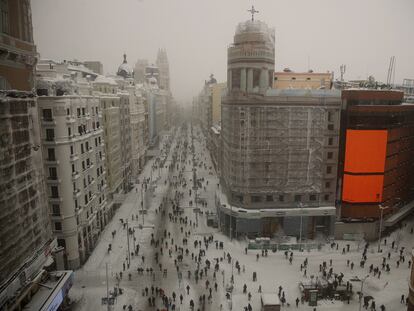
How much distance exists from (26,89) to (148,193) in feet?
163

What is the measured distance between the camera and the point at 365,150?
5531 centimetres

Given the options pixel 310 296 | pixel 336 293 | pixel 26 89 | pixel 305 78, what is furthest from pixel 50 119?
pixel 305 78

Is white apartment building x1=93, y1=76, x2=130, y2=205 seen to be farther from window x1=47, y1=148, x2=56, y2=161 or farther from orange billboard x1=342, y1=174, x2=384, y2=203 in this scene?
orange billboard x1=342, y1=174, x2=384, y2=203

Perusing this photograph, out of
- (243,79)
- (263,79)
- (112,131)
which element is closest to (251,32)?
(243,79)

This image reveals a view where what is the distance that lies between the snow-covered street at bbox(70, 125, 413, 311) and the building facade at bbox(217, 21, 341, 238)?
5135 mm

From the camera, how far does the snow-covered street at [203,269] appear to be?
4075cm

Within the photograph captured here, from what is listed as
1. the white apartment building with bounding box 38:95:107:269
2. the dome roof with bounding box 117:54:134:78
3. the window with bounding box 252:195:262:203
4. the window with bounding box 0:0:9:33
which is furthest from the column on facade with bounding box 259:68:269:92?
the dome roof with bounding box 117:54:134:78

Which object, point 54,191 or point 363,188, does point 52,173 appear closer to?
point 54,191

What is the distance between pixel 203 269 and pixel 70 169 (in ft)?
69.8

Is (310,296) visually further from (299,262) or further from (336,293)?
(299,262)

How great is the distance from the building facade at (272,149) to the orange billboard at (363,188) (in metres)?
2.25

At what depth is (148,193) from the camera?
252ft

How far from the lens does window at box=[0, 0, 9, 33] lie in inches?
1030

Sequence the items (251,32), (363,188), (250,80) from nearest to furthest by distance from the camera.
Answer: (251,32) < (250,80) < (363,188)
